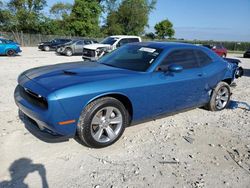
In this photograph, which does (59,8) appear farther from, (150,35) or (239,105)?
(239,105)

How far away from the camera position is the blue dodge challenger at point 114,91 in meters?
3.05

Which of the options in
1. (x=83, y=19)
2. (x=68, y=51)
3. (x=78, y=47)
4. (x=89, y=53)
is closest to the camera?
(x=89, y=53)

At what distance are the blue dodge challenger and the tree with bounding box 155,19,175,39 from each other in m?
74.8

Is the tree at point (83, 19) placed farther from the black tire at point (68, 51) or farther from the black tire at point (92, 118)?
the black tire at point (92, 118)

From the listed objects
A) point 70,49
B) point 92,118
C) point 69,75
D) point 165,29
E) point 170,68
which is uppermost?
point 165,29

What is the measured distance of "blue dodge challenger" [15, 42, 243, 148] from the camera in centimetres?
305

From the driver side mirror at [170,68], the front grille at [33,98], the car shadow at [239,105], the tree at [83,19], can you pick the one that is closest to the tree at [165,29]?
the tree at [83,19]

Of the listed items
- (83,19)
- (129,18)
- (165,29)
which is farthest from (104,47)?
(165,29)

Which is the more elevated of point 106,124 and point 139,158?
point 106,124

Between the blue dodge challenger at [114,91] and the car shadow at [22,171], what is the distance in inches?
16.6

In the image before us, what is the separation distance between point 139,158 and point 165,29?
77.2 m

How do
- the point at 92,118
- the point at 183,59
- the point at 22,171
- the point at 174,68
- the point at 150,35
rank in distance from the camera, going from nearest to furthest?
the point at 22,171 → the point at 92,118 → the point at 174,68 → the point at 183,59 → the point at 150,35

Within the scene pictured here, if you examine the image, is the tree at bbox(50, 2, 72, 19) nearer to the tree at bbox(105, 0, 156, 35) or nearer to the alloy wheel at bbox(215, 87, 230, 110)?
the tree at bbox(105, 0, 156, 35)

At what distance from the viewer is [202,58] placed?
4961 mm
